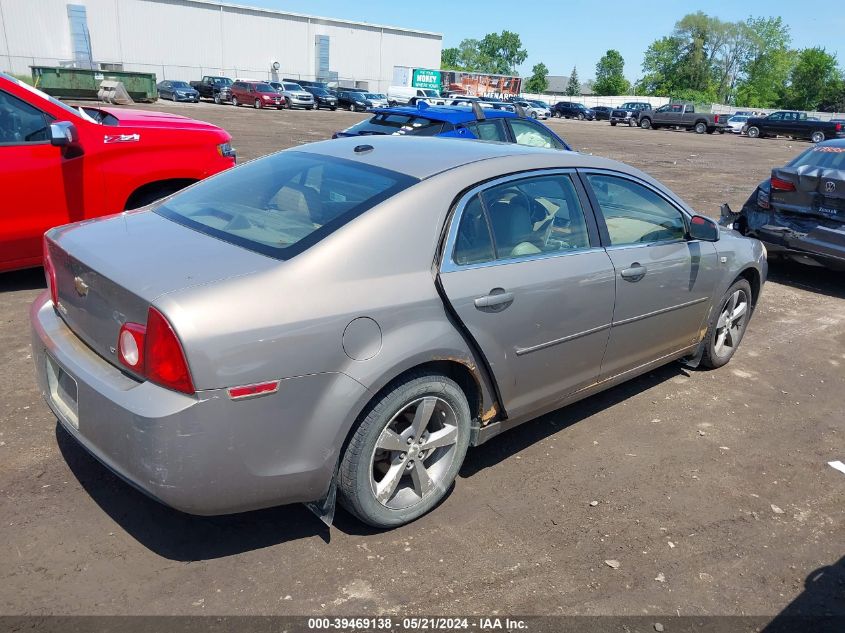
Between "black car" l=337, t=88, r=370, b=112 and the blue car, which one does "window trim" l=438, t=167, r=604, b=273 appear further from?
"black car" l=337, t=88, r=370, b=112

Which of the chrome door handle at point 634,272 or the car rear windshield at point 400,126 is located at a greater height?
the chrome door handle at point 634,272

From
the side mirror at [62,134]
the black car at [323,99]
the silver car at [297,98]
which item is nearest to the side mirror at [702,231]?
the side mirror at [62,134]

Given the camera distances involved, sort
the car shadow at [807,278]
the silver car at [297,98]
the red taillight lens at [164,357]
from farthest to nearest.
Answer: the silver car at [297,98] → the car shadow at [807,278] → the red taillight lens at [164,357]

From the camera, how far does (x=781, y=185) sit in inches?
298

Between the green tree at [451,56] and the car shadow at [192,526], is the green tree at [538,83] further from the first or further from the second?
the car shadow at [192,526]

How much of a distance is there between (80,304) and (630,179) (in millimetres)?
3040

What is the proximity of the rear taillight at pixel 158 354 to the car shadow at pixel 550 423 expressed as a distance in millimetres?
1697

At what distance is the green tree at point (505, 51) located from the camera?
15550cm

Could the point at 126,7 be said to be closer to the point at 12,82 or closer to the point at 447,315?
the point at 12,82

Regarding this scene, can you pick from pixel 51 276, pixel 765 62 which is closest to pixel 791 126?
pixel 51 276

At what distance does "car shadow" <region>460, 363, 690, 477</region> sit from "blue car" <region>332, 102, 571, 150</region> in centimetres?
474

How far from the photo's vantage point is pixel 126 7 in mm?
59250

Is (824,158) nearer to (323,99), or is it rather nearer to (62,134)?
(62,134)

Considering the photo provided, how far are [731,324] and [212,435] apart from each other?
4038mm
